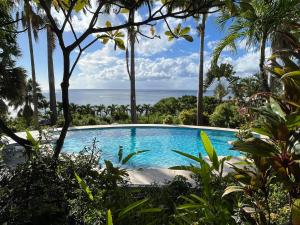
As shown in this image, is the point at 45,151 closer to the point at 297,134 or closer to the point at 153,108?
the point at 297,134

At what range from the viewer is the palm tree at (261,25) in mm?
7434

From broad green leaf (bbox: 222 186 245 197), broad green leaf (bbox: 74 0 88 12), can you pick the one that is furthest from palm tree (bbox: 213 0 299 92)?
broad green leaf (bbox: 222 186 245 197)

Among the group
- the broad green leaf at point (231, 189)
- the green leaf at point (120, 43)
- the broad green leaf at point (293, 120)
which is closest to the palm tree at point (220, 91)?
the green leaf at point (120, 43)

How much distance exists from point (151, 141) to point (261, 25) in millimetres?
6543

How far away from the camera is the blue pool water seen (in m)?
10.5

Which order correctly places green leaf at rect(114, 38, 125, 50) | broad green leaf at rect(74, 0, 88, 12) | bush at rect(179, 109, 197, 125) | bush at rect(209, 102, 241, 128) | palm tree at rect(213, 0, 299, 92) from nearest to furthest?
broad green leaf at rect(74, 0, 88, 12), green leaf at rect(114, 38, 125, 50), palm tree at rect(213, 0, 299, 92), bush at rect(209, 102, 241, 128), bush at rect(179, 109, 197, 125)

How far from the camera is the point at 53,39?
17.8m

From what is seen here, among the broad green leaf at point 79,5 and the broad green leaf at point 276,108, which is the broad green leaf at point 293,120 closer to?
the broad green leaf at point 276,108

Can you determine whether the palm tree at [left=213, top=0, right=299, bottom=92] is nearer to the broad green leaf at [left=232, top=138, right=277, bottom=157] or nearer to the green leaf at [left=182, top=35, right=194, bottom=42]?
the green leaf at [left=182, top=35, right=194, bottom=42]

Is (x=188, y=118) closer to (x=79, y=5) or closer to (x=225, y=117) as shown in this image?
(x=225, y=117)

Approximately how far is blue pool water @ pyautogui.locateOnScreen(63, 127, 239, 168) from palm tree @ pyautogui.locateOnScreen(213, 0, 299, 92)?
137 inches

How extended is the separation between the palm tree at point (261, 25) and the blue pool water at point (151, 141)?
11.4 feet

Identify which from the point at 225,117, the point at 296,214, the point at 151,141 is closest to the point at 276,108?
the point at 296,214

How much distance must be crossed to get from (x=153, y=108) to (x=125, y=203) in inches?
727
